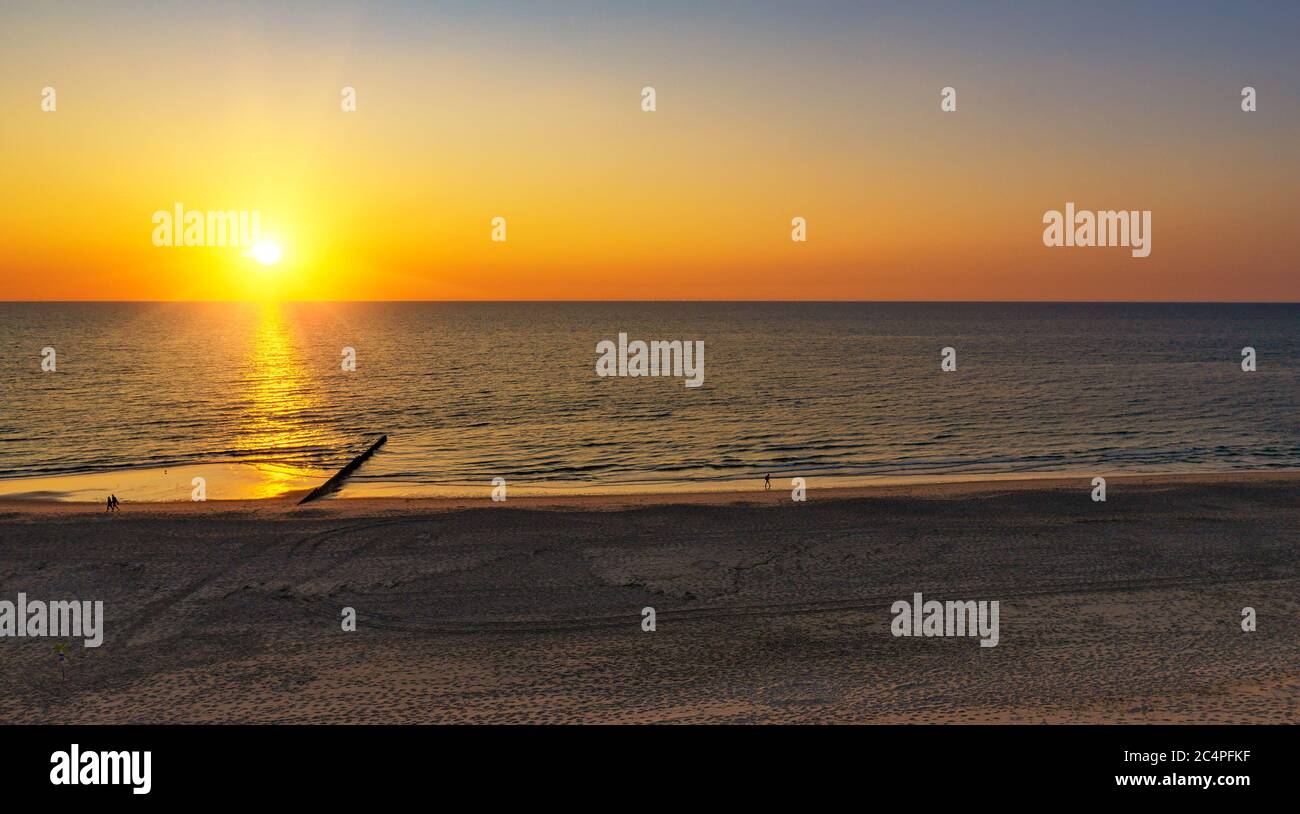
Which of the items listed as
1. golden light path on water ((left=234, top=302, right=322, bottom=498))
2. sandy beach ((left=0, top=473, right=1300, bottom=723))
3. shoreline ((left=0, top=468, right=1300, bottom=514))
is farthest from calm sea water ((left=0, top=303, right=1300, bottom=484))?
sandy beach ((left=0, top=473, right=1300, bottom=723))

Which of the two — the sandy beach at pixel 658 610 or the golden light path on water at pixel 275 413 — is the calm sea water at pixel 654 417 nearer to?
the golden light path on water at pixel 275 413

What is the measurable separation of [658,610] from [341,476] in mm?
26432

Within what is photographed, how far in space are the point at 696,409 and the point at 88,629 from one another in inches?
2161

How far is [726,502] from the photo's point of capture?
3534 centimetres

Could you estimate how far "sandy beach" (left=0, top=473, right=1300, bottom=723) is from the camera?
15.8 metres

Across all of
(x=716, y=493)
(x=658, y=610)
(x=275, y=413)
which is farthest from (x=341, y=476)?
(x=275, y=413)

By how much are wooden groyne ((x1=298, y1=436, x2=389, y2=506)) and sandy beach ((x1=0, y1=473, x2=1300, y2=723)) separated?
3.79 meters

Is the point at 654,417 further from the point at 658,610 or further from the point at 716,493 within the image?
the point at 658,610

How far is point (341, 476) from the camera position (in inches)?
1719

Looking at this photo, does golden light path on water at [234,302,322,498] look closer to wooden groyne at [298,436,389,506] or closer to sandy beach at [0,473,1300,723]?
wooden groyne at [298,436,389,506]

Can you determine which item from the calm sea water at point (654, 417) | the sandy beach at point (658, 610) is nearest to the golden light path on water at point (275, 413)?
the calm sea water at point (654, 417)

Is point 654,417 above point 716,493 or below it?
above

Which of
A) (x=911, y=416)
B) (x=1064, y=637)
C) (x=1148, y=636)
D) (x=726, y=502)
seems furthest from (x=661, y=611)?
(x=911, y=416)

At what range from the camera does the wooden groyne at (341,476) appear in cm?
3749
